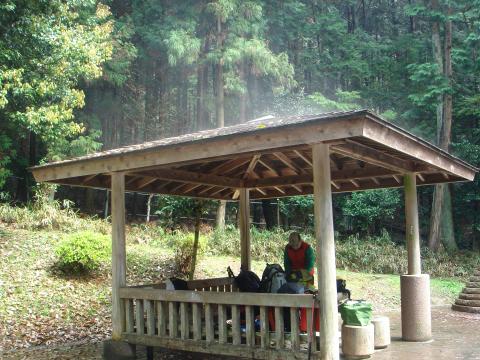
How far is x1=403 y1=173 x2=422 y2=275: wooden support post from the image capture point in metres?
8.34

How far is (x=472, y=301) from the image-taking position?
1210 cm

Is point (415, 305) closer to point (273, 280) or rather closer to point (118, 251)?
point (273, 280)

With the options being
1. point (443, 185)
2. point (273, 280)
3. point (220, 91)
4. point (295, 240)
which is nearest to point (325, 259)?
point (273, 280)

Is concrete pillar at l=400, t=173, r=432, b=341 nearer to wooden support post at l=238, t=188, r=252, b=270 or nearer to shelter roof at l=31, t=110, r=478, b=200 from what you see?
shelter roof at l=31, t=110, r=478, b=200

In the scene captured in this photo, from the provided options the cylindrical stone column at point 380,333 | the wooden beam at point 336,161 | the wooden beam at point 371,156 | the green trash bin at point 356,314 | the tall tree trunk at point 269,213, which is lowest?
the cylindrical stone column at point 380,333

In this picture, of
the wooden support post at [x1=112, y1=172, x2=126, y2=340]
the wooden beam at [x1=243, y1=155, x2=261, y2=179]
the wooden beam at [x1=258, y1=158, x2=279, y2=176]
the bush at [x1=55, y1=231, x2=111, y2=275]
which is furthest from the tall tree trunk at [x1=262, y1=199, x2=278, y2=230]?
the wooden support post at [x1=112, y1=172, x2=126, y2=340]

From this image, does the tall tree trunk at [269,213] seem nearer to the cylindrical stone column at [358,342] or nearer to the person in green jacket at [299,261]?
the person in green jacket at [299,261]

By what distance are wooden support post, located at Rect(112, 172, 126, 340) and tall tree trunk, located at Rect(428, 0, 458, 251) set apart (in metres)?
15.9

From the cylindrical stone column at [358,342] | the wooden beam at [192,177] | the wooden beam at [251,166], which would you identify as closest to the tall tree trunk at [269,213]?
the wooden beam at [251,166]

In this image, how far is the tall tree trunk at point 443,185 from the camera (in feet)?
68.2

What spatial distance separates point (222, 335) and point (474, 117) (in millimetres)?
21319

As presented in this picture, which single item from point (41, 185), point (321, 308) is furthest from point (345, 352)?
point (41, 185)

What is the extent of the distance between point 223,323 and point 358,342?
171 cm

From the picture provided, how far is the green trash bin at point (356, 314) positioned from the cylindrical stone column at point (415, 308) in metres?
1.84
